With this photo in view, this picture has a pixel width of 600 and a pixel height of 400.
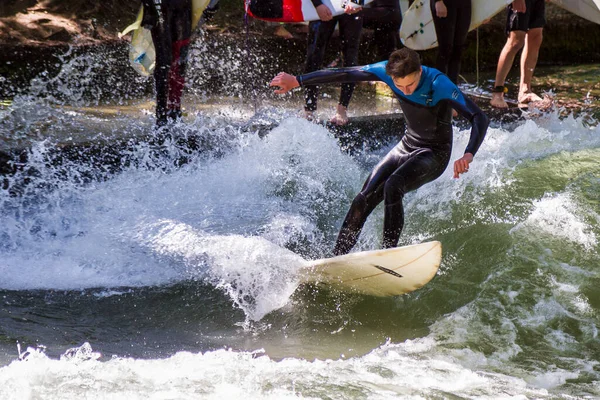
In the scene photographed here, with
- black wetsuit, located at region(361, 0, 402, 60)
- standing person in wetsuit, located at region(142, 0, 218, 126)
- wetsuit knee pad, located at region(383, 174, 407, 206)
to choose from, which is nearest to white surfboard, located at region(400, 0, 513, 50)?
black wetsuit, located at region(361, 0, 402, 60)

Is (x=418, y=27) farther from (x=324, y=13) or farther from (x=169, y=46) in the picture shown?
(x=169, y=46)

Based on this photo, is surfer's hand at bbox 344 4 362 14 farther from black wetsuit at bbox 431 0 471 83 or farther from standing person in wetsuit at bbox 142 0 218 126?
standing person in wetsuit at bbox 142 0 218 126

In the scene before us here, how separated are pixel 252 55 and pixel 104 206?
4.06 metres

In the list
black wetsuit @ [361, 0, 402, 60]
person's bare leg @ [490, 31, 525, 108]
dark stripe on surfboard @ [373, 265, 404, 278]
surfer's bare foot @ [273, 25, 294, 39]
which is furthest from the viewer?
surfer's bare foot @ [273, 25, 294, 39]

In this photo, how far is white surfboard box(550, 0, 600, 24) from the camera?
28.8 feet

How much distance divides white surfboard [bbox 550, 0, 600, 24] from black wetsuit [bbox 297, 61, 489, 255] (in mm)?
4229

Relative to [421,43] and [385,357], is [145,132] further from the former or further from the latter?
[385,357]

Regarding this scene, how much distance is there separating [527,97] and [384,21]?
1.96m

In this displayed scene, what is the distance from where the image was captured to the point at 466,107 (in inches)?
206

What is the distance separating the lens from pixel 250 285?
536 cm

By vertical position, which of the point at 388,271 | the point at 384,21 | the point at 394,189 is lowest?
the point at 388,271

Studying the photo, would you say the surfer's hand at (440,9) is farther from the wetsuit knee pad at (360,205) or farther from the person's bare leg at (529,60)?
the wetsuit knee pad at (360,205)

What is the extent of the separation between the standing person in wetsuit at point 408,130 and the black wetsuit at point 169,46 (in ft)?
6.32

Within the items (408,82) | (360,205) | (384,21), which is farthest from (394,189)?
(384,21)
